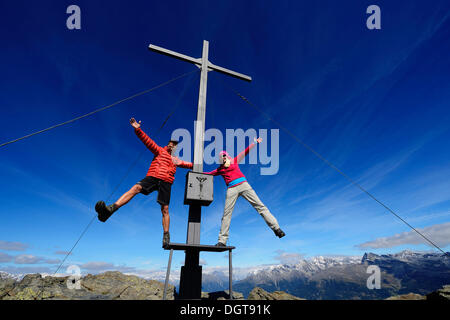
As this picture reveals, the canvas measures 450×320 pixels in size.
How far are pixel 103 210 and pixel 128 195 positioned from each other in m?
0.77

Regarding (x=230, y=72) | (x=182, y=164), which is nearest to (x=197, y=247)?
(x=182, y=164)

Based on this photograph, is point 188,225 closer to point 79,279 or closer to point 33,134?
point 33,134

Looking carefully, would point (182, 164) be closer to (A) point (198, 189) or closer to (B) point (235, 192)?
(A) point (198, 189)

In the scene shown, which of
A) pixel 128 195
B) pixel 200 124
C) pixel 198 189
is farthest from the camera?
pixel 200 124

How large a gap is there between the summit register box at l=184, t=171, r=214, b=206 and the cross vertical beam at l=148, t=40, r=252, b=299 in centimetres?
32

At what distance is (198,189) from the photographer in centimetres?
673

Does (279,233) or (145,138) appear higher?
(145,138)

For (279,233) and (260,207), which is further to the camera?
(260,207)

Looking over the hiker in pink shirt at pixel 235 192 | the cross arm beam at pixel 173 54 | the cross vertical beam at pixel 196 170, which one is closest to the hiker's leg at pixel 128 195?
the cross vertical beam at pixel 196 170

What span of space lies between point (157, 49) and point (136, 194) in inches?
213

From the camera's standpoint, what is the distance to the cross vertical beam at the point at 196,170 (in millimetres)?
6148

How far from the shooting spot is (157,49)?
27.0 ft

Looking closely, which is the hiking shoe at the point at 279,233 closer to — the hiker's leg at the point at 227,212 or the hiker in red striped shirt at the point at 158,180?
the hiker's leg at the point at 227,212
